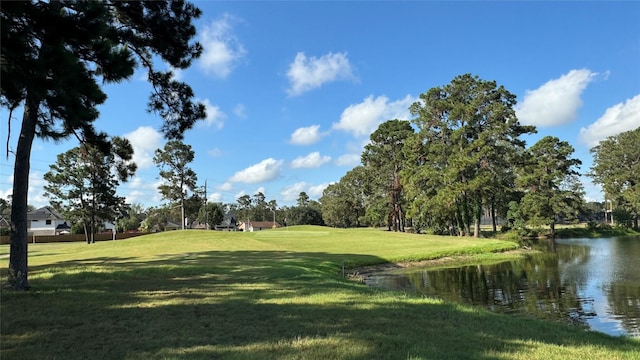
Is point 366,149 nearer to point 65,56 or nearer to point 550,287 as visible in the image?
point 550,287

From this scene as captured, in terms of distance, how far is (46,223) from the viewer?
253 feet

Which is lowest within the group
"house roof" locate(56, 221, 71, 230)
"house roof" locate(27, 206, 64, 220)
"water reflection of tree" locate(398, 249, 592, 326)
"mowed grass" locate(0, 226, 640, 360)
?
"water reflection of tree" locate(398, 249, 592, 326)

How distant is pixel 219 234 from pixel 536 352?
119ft

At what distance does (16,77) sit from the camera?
6.14 m

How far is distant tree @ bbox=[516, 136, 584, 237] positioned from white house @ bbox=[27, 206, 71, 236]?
7188 cm

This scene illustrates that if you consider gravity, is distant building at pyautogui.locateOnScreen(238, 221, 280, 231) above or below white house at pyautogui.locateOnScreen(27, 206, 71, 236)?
below

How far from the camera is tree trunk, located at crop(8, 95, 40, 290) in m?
11.0

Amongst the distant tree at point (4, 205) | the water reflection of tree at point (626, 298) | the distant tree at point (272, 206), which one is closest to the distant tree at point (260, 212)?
the distant tree at point (272, 206)

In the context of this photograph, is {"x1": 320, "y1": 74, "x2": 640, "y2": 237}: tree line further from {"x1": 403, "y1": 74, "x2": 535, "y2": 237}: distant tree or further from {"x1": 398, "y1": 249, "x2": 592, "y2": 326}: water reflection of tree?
{"x1": 398, "y1": 249, "x2": 592, "y2": 326}: water reflection of tree

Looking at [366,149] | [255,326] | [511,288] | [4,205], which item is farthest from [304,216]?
[255,326]

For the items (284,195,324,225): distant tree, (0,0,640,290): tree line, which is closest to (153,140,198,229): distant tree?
(0,0,640,290): tree line

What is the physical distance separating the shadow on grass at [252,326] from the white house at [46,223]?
245 ft

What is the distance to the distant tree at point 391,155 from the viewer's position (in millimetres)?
60375

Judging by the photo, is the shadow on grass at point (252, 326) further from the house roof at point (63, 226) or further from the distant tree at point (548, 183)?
the house roof at point (63, 226)
